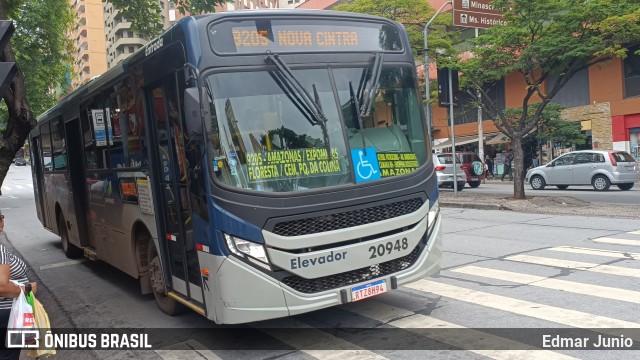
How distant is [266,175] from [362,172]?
0.94 m

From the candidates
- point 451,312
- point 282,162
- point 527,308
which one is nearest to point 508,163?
point 527,308

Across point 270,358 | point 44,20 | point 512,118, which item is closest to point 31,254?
point 270,358

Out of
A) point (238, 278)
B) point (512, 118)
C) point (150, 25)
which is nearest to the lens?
point (238, 278)

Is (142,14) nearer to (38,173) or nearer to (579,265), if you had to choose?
(38,173)

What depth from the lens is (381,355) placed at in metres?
4.62

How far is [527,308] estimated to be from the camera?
5656 mm

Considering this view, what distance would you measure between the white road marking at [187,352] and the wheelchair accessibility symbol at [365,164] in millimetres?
2137

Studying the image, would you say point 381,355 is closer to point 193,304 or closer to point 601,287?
point 193,304

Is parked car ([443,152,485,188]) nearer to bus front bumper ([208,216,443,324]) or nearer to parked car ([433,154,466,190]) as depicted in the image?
parked car ([433,154,466,190])

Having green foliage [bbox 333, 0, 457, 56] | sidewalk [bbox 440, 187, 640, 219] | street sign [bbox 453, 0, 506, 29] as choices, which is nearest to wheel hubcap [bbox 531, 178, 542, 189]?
sidewalk [bbox 440, 187, 640, 219]

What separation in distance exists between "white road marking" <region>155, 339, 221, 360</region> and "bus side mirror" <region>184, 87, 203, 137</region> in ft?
6.93

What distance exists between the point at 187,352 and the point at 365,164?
8.12 ft

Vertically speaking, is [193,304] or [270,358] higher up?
[193,304]

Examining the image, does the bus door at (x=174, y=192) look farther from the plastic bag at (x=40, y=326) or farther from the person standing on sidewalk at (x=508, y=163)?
the person standing on sidewalk at (x=508, y=163)
